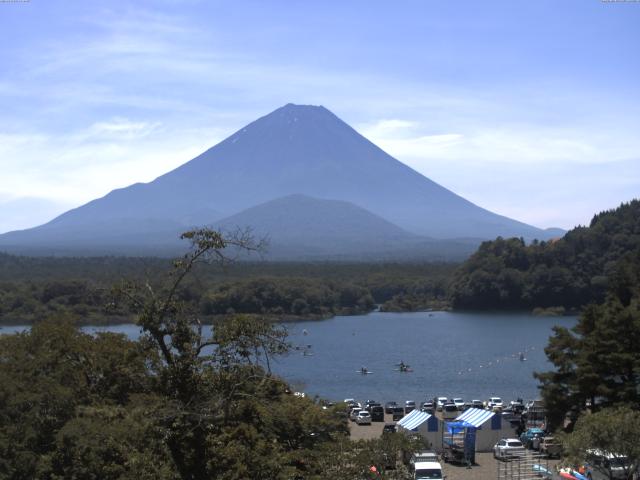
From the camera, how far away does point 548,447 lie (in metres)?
14.4

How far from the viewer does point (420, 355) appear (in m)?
34.4

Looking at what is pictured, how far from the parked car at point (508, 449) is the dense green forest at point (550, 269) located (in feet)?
115

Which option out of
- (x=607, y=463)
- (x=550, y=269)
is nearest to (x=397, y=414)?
(x=607, y=463)

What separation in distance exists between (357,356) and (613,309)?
19.3m

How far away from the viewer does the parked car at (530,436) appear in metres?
15.3

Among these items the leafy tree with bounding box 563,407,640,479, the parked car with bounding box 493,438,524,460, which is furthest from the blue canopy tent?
the leafy tree with bounding box 563,407,640,479

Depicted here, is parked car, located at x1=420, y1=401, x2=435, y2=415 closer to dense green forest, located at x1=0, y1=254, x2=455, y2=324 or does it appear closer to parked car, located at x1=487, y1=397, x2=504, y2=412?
parked car, located at x1=487, y1=397, x2=504, y2=412

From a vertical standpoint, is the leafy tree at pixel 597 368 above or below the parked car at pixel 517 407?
above

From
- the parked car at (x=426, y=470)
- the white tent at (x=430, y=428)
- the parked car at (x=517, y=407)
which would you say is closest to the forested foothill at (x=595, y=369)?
the white tent at (x=430, y=428)

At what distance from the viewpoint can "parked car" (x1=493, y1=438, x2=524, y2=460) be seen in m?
14.4

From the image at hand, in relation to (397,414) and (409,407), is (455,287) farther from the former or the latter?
(397,414)

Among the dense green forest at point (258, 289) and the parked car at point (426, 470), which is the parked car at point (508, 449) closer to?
the parked car at point (426, 470)

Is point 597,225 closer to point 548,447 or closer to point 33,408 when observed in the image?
point 548,447

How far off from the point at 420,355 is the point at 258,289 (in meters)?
15.6
